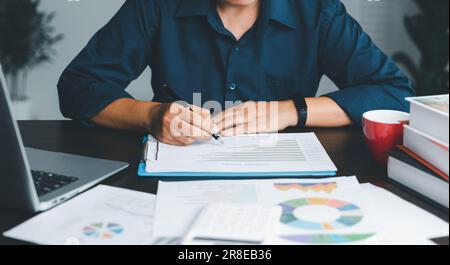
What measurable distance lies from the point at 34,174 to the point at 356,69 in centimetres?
90

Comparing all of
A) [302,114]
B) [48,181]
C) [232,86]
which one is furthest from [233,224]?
[232,86]

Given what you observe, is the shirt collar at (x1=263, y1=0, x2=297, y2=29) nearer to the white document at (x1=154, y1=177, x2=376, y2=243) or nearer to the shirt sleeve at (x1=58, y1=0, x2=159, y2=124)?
the shirt sleeve at (x1=58, y1=0, x2=159, y2=124)

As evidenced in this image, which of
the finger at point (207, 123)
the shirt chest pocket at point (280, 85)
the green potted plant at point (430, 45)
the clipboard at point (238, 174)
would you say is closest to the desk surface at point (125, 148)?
the clipboard at point (238, 174)

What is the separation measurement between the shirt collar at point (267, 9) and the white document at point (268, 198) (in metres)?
0.72

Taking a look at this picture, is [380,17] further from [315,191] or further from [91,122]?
[315,191]

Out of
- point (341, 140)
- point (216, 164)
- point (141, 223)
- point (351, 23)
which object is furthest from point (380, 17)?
point (141, 223)

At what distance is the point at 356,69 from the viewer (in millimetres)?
1470

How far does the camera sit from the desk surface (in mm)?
871

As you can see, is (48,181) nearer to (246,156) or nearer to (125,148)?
(125,148)

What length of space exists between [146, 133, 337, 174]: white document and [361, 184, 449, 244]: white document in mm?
139

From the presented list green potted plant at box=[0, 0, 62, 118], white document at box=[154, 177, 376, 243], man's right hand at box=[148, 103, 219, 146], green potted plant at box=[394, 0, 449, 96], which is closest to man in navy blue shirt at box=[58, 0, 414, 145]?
man's right hand at box=[148, 103, 219, 146]

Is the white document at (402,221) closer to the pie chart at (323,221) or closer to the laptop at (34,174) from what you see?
the pie chart at (323,221)

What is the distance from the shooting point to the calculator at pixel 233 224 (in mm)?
681

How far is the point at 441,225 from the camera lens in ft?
2.42
